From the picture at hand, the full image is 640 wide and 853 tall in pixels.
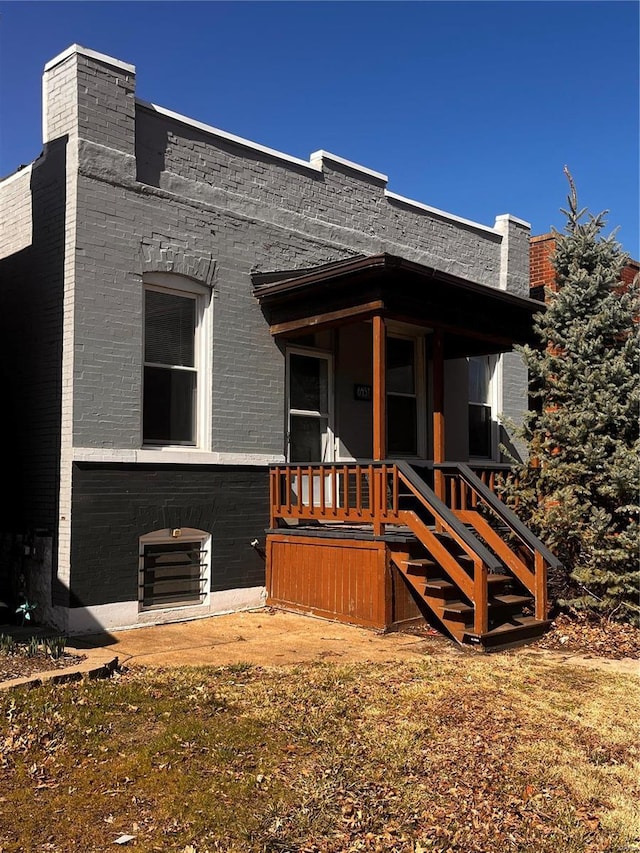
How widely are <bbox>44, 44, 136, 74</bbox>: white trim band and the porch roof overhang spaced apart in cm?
274

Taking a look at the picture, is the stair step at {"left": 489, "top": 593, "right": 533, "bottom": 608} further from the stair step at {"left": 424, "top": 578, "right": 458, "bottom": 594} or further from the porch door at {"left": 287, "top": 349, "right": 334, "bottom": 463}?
the porch door at {"left": 287, "top": 349, "right": 334, "bottom": 463}

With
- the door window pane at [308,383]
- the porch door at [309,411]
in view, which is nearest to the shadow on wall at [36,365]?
the porch door at [309,411]

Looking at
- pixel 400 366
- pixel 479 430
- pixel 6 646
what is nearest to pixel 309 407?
pixel 400 366

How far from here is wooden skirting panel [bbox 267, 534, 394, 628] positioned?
827cm

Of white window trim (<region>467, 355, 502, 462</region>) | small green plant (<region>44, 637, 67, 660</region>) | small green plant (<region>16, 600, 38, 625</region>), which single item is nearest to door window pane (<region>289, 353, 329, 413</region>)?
white window trim (<region>467, 355, 502, 462</region>)

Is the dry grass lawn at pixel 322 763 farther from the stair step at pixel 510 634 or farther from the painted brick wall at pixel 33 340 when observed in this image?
the painted brick wall at pixel 33 340

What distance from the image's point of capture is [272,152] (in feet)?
33.9

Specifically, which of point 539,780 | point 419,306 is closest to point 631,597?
point 419,306

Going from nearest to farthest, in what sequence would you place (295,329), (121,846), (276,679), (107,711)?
(121,846), (107,711), (276,679), (295,329)

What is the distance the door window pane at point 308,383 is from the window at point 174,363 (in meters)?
1.60

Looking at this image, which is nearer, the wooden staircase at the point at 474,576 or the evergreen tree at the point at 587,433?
the wooden staircase at the point at 474,576

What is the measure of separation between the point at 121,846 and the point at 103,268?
20.7ft

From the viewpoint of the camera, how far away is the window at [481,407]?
1322cm

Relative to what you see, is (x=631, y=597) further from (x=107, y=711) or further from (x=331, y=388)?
(x=107, y=711)
